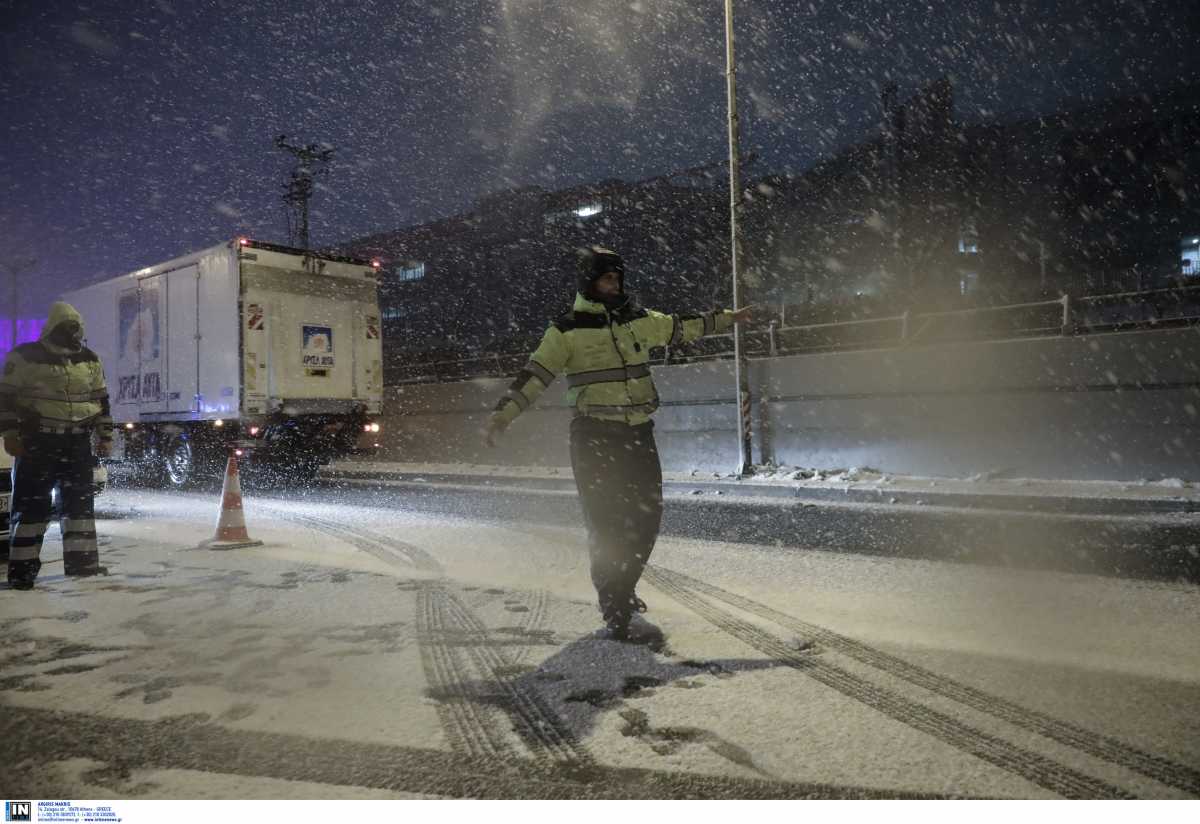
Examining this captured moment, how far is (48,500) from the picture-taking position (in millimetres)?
6160

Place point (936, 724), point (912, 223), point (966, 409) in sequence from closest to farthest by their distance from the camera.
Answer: point (936, 724) → point (966, 409) → point (912, 223)

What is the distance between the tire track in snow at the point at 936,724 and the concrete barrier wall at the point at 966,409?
9250 mm

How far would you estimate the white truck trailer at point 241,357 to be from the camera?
13766mm

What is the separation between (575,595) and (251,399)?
32.3 ft

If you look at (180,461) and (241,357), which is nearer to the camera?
(241,357)

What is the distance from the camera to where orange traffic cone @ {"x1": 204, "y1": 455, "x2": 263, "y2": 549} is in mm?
7852

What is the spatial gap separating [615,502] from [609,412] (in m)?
0.47

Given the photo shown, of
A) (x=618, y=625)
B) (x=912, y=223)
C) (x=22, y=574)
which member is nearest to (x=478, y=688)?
(x=618, y=625)

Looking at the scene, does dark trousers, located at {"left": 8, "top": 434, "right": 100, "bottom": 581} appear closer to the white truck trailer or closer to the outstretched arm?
the outstretched arm

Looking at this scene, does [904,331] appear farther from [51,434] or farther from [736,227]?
[51,434]

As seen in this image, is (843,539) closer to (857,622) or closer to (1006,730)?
(857,622)

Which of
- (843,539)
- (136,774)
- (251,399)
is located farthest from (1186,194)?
(136,774)

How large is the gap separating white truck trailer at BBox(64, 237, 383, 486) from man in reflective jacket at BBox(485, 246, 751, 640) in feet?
35.0

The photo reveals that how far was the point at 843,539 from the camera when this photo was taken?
7.83m
